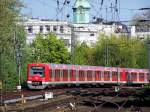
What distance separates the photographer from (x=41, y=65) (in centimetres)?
4394

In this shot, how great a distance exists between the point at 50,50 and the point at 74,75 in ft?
95.2

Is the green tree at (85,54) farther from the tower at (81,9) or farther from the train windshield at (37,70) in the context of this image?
the train windshield at (37,70)

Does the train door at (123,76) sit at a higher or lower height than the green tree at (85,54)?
lower

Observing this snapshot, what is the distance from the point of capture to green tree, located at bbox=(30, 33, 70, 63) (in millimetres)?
74250

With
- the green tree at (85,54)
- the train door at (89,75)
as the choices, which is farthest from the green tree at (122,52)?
the train door at (89,75)

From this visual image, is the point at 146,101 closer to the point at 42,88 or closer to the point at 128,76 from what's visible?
the point at 42,88

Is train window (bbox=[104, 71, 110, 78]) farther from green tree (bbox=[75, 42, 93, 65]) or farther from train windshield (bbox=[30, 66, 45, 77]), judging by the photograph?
green tree (bbox=[75, 42, 93, 65])

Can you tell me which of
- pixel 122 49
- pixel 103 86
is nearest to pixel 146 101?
pixel 103 86

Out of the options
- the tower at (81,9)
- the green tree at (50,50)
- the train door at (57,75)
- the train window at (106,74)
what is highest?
→ the tower at (81,9)

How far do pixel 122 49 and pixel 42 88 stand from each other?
35097mm

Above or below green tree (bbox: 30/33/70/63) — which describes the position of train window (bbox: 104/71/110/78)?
below

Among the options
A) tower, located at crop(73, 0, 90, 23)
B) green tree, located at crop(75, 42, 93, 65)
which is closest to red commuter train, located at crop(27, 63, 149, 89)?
tower, located at crop(73, 0, 90, 23)

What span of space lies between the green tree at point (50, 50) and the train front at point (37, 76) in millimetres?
26897

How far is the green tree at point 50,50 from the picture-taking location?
74.2 metres
